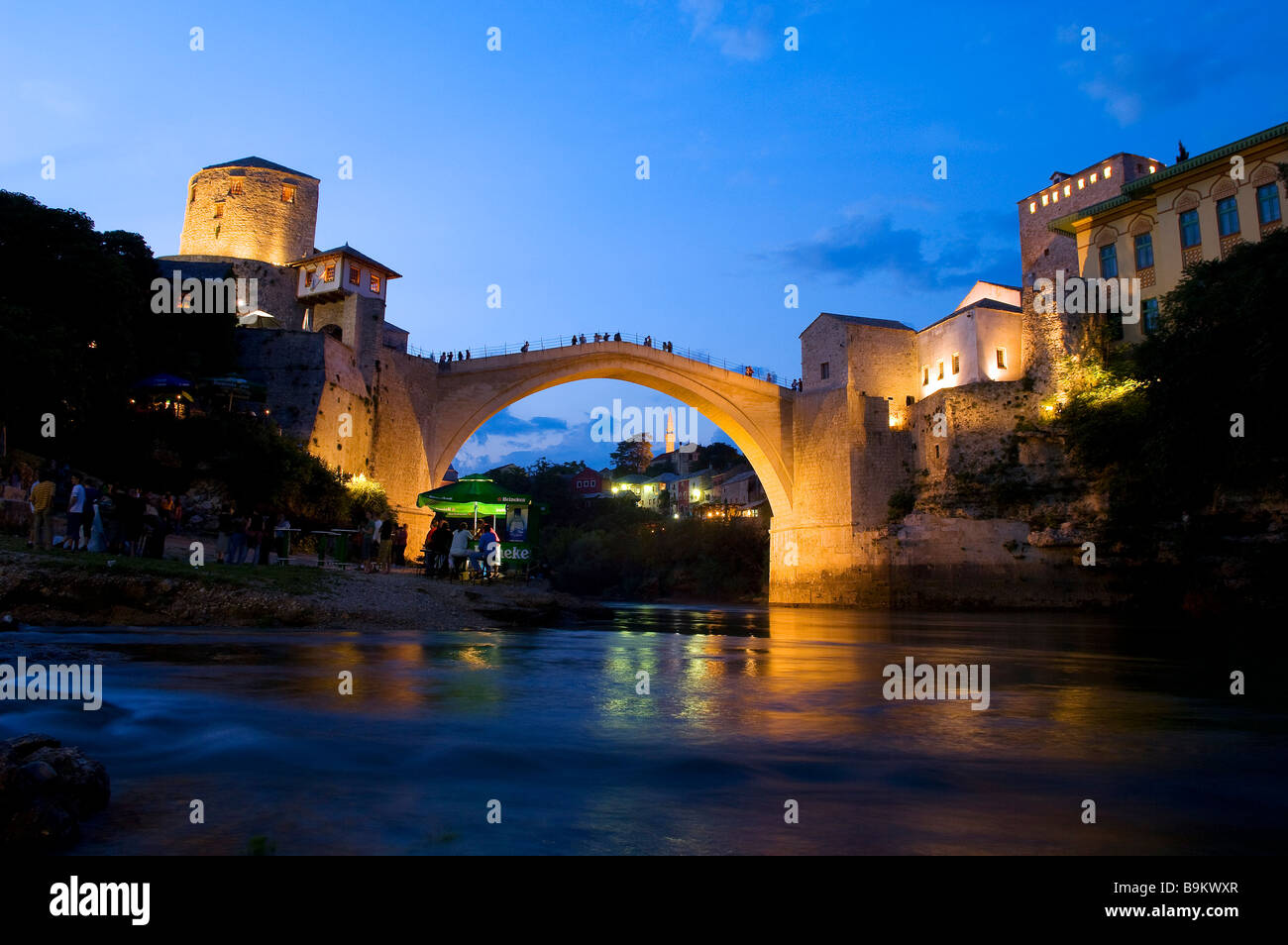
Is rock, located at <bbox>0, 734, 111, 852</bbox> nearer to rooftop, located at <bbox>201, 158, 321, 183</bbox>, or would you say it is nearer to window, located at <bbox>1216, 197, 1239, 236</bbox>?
window, located at <bbox>1216, 197, 1239, 236</bbox>

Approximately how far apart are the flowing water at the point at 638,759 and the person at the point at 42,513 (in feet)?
20.0

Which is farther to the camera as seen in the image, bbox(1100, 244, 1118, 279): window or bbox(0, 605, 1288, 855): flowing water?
bbox(1100, 244, 1118, 279): window

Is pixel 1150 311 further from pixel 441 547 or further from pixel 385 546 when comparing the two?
pixel 385 546

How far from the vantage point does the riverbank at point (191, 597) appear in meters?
7.96

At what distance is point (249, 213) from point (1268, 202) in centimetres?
3895

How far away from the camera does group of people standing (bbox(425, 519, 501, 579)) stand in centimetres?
1658

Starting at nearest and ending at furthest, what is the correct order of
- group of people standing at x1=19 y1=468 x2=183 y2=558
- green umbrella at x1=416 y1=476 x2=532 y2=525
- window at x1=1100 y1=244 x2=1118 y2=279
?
group of people standing at x1=19 y1=468 x2=183 y2=558, green umbrella at x1=416 y1=476 x2=532 y2=525, window at x1=1100 y1=244 x2=1118 y2=279

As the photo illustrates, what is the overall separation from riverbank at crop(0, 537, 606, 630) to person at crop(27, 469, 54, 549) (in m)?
0.37

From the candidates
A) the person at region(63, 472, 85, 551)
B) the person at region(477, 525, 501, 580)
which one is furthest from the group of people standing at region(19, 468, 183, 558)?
the person at region(477, 525, 501, 580)

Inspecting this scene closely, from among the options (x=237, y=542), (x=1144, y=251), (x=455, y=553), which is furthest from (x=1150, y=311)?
(x=237, y=542)

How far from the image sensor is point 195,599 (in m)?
8.77

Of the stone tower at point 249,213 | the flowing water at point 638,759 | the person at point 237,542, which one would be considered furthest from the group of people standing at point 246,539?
the stone tower at point 249,213

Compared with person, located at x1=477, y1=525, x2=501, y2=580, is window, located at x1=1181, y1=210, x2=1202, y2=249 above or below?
above
